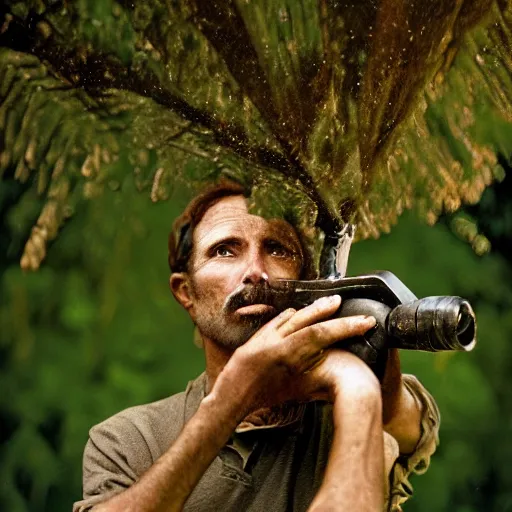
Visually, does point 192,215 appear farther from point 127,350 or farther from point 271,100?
point 127,350

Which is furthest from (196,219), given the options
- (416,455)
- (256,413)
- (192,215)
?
(416,455)

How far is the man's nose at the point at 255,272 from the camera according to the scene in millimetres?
935

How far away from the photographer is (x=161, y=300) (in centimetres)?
112

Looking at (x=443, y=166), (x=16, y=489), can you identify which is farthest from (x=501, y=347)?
(x=16, y=489)

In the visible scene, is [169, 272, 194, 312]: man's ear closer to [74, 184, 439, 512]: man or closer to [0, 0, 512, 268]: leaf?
[74, 184, 439, 512]: man

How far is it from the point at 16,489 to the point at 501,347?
0.76 meters

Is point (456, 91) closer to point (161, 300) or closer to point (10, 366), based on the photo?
point (161, 300)

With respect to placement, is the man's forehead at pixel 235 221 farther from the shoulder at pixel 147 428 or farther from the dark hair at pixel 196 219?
the shoulder at pixel 147 428

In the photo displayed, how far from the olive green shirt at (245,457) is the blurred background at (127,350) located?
17 cm

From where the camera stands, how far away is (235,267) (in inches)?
37.4

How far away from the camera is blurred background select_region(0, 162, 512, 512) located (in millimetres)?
1137

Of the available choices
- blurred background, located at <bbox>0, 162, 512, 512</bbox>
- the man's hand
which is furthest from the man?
blurred background, located at <bbox>0, 162, 512, 512</bbox>

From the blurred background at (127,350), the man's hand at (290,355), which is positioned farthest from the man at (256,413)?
the blurred background at (127,350)

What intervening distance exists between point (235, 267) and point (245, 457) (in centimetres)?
22
